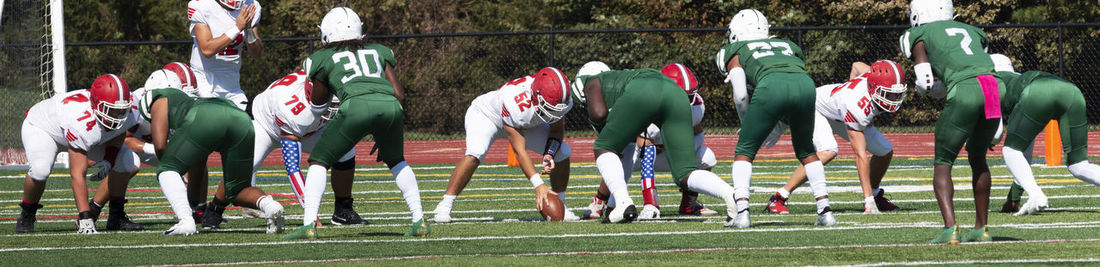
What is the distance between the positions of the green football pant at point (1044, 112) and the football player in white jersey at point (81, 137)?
530 cm

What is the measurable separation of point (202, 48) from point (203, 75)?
0.30 m

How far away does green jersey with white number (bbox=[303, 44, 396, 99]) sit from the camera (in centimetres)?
810

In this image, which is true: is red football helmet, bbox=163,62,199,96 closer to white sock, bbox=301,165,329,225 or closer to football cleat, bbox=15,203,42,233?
football cleat, bbox=15,203,42,233

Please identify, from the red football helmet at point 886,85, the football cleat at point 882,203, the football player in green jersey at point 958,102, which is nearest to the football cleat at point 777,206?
the football cleat at point 882,203

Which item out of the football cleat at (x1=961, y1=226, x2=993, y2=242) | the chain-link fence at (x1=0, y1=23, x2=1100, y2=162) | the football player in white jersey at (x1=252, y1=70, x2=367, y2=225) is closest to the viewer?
the football cleat at (x1=961, y1=226, x2=993, y2=242)

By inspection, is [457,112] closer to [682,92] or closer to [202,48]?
[202,48]

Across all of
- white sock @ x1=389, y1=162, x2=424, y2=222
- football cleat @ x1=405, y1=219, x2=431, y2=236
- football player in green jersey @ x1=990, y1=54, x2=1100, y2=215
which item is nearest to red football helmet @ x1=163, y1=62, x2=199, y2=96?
white sock @ x1=389, y1=162, x2=424, y2=222

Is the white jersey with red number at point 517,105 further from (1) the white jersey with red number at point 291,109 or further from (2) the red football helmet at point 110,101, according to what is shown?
(2) the red football helmet at point 110,101

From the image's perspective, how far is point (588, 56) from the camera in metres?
25.4

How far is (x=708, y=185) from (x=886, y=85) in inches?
91.9

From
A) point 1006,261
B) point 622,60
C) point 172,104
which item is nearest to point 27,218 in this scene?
point 172,104

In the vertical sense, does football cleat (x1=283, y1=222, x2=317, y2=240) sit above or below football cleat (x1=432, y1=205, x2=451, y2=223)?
above

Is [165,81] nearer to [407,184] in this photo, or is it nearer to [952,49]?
[407,184]

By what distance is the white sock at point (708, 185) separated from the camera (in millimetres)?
8547
